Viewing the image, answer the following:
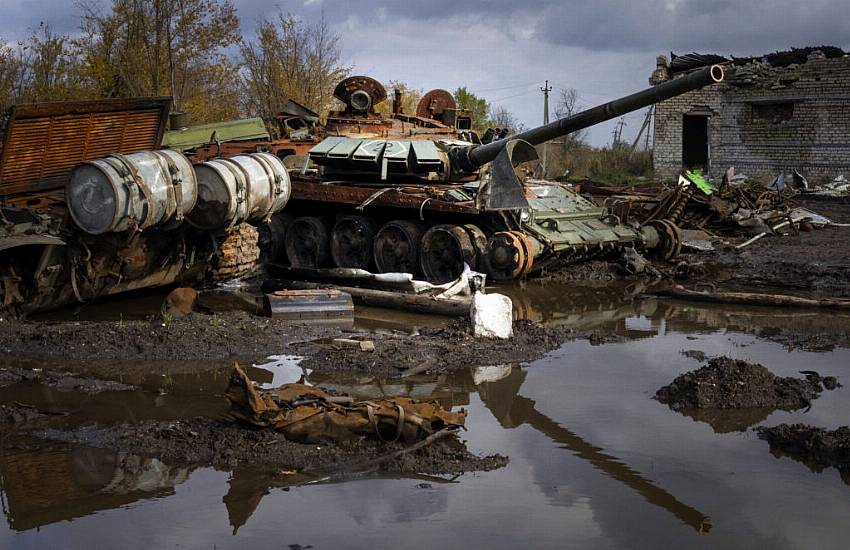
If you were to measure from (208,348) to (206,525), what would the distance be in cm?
392

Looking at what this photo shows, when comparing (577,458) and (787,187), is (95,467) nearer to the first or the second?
(577,458)

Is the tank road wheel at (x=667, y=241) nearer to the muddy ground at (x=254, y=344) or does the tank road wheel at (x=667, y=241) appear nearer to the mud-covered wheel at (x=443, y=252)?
the mud-covered wheel at (x=443, y=252)

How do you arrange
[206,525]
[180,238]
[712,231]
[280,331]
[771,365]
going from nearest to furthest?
Result: [206,525] < [771,365] < [280,331] < [180,238] < [712,231]

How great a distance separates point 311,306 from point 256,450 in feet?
15.0

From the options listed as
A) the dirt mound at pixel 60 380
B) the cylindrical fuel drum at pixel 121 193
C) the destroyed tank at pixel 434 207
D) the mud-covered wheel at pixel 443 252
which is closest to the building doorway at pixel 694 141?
the destroyed tank at pixel 434 207

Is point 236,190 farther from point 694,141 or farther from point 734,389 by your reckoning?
point 694,141

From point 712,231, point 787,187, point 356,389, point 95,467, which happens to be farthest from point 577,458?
point 787,187

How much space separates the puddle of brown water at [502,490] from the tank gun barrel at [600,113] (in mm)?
4059

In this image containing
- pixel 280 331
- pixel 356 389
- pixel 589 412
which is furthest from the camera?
pixel 280 331

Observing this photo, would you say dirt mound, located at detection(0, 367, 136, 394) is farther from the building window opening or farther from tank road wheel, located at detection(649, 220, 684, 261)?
the building window opening

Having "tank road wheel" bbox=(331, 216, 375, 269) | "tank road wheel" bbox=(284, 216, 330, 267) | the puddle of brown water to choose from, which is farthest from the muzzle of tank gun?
the puddle of brown water

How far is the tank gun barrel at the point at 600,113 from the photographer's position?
1061cm

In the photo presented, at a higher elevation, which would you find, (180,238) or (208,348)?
(180,238)

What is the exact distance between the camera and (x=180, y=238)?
451 inches
